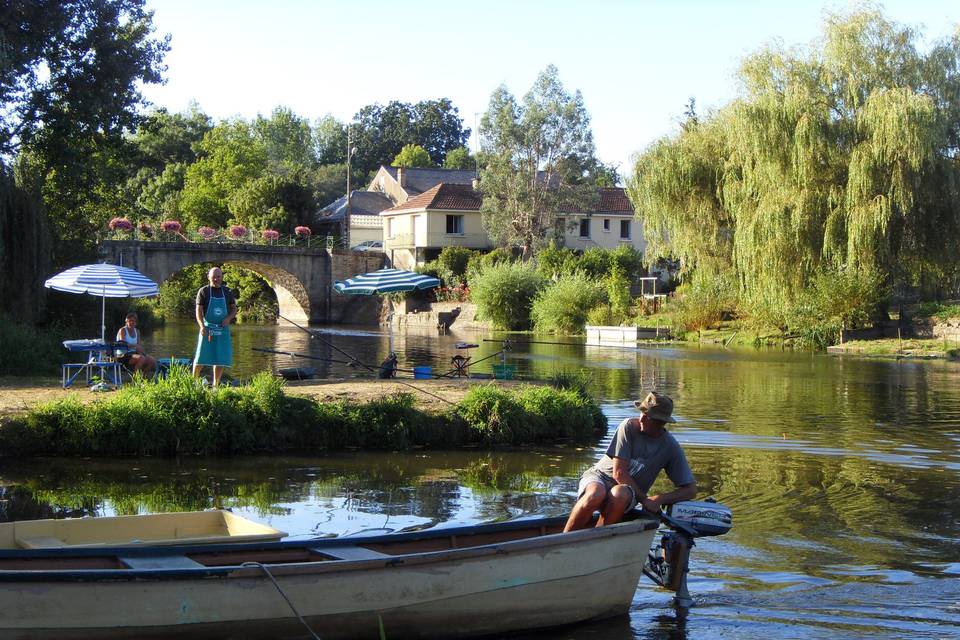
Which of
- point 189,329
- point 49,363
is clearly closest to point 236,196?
point 189,329

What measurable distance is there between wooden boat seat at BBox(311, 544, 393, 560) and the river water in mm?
1475

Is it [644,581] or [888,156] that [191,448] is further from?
[888,156]

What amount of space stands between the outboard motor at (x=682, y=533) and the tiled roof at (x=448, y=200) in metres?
61.8

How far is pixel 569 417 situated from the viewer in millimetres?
16250

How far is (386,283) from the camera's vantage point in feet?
69.6

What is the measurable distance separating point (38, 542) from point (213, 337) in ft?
26.6

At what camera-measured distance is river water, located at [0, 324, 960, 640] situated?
8453 millimetres

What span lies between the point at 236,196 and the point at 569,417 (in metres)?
59.6

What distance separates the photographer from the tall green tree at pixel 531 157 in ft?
221

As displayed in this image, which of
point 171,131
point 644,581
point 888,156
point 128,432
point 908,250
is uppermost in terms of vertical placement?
point 171,131

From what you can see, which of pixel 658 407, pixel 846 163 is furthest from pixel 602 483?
pixel 846 163

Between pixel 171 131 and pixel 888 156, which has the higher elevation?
pixel 171 131

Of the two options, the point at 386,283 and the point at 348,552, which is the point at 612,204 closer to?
the point at 386,283

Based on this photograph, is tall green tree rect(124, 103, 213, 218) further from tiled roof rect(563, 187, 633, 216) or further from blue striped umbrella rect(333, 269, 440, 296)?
blue striped umbrella rect(333, 269, 440, 296)
